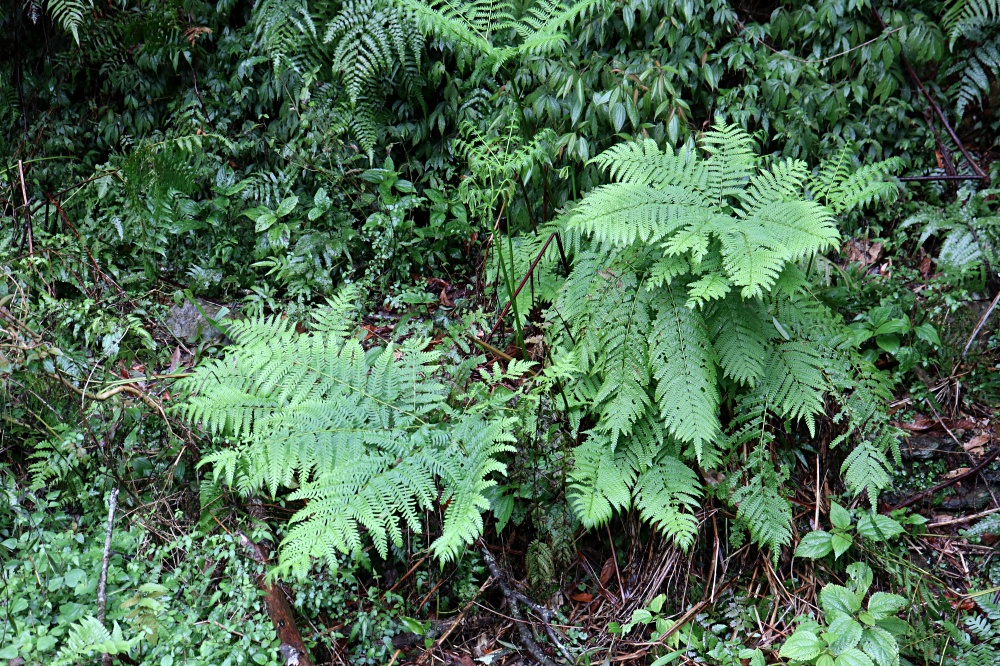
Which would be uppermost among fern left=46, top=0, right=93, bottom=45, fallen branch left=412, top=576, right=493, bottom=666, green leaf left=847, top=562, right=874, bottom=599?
fern left=46, top=0, right=93, bottom=45

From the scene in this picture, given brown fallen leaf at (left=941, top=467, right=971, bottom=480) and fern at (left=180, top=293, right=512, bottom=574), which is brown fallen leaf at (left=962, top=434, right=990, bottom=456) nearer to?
brown fallen leaf at (left=941, top=467, right=971, bottom=480)

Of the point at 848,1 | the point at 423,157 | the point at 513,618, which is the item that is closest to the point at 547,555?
the point at 513,618

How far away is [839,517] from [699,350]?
93cm

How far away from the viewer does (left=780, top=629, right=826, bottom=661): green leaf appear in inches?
97.3

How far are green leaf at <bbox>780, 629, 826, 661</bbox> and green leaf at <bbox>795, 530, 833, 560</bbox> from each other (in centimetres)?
41


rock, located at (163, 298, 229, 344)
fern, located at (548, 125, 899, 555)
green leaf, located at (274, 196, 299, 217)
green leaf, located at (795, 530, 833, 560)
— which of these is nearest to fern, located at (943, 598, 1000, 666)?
green leaf, located at (795, 530, 833, 560)

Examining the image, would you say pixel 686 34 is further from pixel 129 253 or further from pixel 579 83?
pixel 129 253

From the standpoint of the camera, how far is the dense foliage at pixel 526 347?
2.74m

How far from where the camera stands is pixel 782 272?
2.89 metres

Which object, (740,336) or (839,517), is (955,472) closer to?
(839,517)

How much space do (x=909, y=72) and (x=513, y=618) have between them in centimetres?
379

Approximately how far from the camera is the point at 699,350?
2.84m

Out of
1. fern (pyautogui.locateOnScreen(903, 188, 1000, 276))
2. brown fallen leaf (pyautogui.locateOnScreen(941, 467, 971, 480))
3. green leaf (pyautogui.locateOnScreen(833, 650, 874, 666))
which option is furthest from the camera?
fern (pyautogui.locateOnScreen(903, 188, 1000, 276))

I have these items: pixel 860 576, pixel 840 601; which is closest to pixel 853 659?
pixel 840 601
